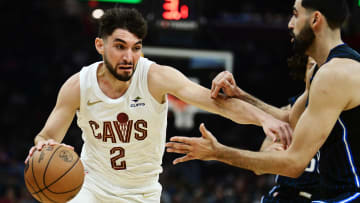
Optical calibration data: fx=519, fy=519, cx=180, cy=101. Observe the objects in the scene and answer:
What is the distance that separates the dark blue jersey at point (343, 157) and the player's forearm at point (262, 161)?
18cm

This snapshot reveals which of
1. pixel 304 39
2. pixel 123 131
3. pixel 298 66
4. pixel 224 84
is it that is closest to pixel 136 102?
pixel 123 131

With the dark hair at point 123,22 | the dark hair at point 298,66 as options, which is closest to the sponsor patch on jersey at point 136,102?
the dark hair at point 123,22

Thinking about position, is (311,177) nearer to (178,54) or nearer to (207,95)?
(207,95)

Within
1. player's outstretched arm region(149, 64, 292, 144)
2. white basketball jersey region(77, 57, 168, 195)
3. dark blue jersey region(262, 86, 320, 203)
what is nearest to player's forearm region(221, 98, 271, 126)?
player's outstretched arm region(149, 64, 292, 144)

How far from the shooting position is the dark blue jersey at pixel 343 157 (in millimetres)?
3154

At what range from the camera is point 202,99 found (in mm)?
4121

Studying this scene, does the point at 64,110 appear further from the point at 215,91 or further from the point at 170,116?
the point at 170,116

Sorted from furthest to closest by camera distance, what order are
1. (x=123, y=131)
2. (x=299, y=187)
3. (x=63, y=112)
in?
(x=299, y=187)
(x=63, y=112)
(x=123, y=131)

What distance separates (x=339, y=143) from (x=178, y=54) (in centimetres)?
521

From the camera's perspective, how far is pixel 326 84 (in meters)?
3.13

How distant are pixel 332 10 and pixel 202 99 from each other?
1.24 meters

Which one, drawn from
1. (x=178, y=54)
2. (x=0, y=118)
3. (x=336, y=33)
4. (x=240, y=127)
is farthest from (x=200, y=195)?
(x=336, y=33)

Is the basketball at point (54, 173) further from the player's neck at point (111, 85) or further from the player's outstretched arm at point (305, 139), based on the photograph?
the player's outstretched arm at point (305, 139)

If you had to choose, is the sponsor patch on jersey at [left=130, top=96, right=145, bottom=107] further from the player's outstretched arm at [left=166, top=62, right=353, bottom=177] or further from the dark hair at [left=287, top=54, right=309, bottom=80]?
the dark hair at [left=287, top=54, right=309, bottom=80]
